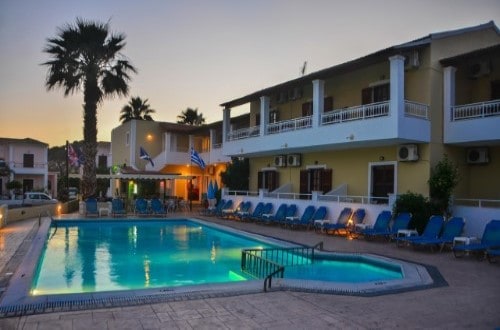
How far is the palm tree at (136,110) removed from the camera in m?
48.4

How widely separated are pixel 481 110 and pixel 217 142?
1961cm

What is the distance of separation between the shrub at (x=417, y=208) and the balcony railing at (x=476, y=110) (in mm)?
3575

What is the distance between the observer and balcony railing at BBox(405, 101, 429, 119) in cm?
1535

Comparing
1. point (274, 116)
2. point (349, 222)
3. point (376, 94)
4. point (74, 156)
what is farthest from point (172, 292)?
point (74, 156)

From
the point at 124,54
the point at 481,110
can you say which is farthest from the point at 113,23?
the point at 481,110

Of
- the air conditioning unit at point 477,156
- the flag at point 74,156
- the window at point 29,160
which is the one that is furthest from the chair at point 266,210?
the window at point 29,160

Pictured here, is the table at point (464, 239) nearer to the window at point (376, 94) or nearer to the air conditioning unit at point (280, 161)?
the window at point (376, 94)

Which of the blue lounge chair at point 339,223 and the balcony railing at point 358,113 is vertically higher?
the balcony railing at point 358,113

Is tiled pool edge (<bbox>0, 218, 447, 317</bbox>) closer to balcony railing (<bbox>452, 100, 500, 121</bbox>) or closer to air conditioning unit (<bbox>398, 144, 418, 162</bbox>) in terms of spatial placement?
air conditioning unit (<bbox>398, 144, 418, 162</bbox>)

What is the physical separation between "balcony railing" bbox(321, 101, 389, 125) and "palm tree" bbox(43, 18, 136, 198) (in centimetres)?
1236

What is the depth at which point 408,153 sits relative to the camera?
15.9m

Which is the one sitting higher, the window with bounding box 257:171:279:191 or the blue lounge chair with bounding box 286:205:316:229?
the window with bounding box 257:171:279:191

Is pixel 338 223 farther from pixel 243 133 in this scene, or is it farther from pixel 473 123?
pixel 243 133

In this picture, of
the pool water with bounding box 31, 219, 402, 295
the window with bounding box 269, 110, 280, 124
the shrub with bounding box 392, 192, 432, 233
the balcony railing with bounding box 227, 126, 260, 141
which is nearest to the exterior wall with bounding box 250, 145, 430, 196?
the shrub with bounding box 392, 192, 432, 233
